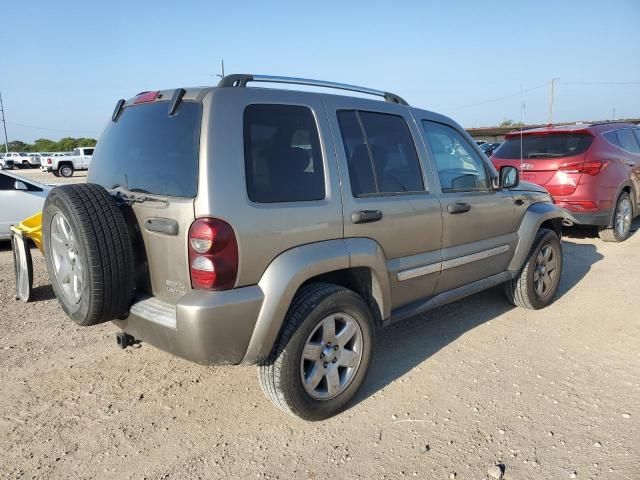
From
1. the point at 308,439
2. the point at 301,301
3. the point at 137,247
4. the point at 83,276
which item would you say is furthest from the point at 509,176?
the point at 83,276

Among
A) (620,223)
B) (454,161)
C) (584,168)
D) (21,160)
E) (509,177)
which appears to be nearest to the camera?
(454,161)

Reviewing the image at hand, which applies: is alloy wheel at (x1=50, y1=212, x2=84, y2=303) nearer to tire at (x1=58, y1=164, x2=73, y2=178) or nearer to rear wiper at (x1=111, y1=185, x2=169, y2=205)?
rear wiper at (x1=111, y1=185, x2=169, y2=205)

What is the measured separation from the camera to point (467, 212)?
12.2 feet

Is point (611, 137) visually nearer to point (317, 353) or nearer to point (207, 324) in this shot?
point (317, 353)

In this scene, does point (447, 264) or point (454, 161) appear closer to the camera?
point (447, 264)

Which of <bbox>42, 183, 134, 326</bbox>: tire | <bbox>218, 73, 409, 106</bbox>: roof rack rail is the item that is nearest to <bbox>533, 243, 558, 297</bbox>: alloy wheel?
<bbox>218, 73, 409, 106</bbox>: roof rack rail

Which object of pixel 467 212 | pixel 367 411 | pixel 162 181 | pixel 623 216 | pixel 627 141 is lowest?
pixel 367 411

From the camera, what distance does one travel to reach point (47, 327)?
4188 millimetres

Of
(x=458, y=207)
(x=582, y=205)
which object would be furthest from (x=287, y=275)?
(x=582, y=205)

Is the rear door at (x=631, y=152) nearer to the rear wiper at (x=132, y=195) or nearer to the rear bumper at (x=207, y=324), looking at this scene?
the rear bumper at (x=207, y=324)

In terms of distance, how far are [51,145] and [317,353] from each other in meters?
88.5

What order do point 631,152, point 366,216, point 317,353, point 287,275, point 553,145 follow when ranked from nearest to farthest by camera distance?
point 287,275 < point 317,353 < point 366,216 < point 553,145 < point 631,152

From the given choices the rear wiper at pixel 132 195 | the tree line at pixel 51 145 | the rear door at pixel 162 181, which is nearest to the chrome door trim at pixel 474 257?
the rear door at pixel 162 181

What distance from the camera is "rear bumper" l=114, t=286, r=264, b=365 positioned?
2324mm
